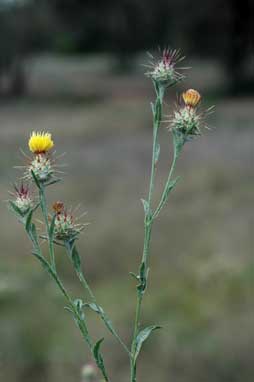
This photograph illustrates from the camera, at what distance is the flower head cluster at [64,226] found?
1.64 metres

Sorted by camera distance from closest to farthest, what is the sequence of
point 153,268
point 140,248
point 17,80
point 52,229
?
point 52,229, point 153,268, point 140,248, point 17,80

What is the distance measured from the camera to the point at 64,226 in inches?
64.9

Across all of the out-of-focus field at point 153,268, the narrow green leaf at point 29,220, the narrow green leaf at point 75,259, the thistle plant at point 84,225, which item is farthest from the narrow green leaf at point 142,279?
the out-of-focus field at point 153,268

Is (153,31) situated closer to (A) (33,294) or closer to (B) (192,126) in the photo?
(A) (33,294)

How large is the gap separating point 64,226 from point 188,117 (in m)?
0.34

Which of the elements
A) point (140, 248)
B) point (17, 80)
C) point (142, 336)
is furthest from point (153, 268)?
point (17, 80)

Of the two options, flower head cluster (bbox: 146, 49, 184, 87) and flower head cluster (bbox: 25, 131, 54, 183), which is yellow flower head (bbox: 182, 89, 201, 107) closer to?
flower head cluster (bbox: 146, 49, 184, 87)

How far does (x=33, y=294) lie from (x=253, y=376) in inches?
108

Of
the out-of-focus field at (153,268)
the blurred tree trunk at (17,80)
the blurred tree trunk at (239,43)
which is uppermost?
the blurred tree trunk at (17,80)

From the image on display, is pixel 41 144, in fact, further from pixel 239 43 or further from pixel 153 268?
pixel 239 43

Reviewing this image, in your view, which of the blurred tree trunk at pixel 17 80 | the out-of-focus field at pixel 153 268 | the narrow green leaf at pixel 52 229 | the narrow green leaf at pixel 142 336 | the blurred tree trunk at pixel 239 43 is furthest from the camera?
the blurred tree trunk at pixel 17 80

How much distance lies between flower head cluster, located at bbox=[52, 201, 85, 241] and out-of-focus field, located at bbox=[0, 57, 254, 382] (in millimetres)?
334

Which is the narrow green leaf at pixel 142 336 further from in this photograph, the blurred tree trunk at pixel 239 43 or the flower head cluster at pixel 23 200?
the blurred tree trunk at pixel 239 43

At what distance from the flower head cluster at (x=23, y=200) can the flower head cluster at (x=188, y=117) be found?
12.9 inches
